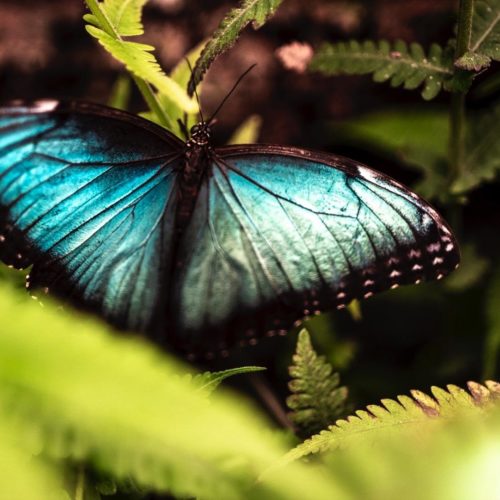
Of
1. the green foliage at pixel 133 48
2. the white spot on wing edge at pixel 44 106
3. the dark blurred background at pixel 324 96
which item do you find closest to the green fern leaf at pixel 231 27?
the green foliage at pixel 133 48

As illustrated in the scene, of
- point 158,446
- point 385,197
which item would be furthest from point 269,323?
point 158,446

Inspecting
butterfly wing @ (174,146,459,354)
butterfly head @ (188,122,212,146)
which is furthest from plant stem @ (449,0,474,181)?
butterfly head @ (188,122,212,146)

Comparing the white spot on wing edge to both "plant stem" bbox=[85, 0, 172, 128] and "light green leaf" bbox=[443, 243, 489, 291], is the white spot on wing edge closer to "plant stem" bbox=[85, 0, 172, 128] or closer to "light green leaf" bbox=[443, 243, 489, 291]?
"plant stem" bbox=[85, 0, 172, 128]

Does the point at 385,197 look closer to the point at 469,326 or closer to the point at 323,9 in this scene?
the point at 469,326

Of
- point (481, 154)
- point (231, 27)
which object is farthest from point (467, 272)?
point (231, 27)

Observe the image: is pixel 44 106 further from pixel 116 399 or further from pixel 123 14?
pixel 116 399
